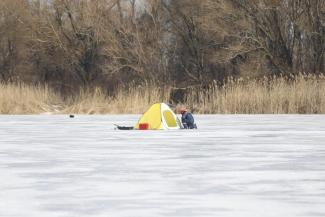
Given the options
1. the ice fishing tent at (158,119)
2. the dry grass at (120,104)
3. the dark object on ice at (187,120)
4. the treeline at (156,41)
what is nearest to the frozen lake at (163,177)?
the dark object on ice at (187,120)

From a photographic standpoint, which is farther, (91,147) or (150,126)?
(150,126)

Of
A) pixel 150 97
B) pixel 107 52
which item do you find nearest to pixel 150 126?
pixel 150 97

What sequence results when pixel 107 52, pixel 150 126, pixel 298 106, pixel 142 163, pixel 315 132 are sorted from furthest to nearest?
pixel 107 52 → pixel 298 106 → pixel 150 126 → pixel 315 132 → pixel 142 163

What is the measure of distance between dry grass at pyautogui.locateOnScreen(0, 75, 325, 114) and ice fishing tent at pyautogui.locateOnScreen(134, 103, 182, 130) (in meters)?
6.33

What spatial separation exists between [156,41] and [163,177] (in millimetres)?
27063

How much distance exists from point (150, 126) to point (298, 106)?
7.08 meters

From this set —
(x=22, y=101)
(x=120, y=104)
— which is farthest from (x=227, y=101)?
(x=22, y=101)

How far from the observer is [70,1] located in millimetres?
36000

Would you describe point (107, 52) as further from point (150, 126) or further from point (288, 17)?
point (150, 126)

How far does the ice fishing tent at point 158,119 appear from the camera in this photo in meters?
14.3

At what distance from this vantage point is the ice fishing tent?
1427cm

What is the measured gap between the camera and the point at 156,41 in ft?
109

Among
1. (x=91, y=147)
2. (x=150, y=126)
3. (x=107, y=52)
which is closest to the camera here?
(x=91, y=147)

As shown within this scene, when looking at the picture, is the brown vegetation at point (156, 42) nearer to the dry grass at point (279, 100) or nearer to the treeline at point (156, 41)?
the treeline at point (156, 41)
